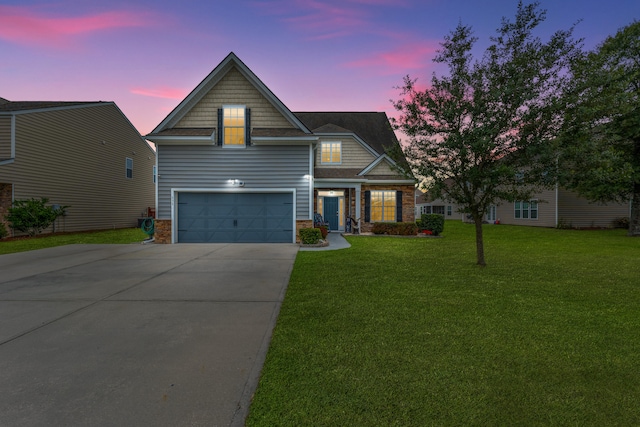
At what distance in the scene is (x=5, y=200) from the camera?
15.3 meters

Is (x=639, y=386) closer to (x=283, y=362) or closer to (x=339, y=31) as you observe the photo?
(x=283, y=362)

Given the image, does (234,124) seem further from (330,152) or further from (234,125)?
(330,152)

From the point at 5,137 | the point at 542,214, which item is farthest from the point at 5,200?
the point at 542,214

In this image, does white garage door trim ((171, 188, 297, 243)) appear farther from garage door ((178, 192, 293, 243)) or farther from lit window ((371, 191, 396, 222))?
lit window ((371, 191, 396, 222))

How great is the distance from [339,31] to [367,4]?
2794mm

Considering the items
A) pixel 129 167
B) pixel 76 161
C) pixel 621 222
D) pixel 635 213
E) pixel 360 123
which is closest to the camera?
pixel 635 213

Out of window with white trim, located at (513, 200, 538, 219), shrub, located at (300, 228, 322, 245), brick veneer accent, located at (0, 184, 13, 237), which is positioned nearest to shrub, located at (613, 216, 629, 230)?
window with white trim, located at (513, 200, 538, 219)

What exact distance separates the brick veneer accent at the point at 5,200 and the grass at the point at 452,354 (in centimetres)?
1817

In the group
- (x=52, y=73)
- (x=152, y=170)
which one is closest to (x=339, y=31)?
(x=52, y=73)

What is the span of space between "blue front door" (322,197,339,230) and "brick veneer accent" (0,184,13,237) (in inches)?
678

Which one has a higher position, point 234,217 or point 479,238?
point 234,217

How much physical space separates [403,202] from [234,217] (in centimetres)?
1003

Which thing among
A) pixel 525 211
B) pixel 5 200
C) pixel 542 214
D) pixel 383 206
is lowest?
pixel 542 214

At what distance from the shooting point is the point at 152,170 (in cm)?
2742
